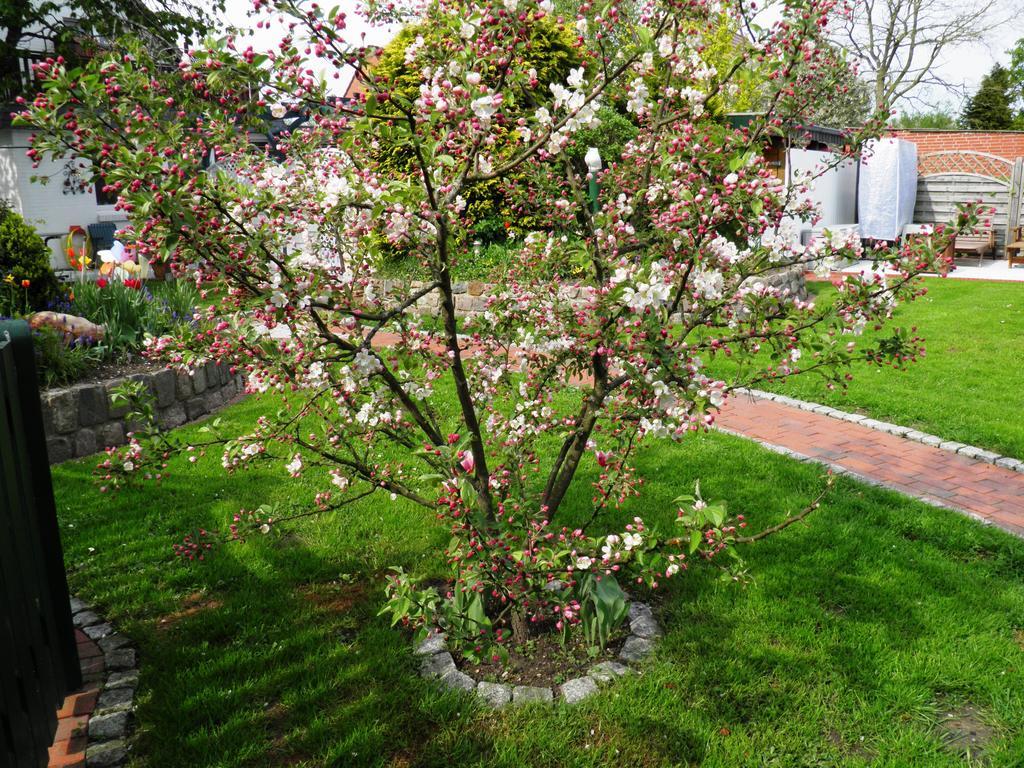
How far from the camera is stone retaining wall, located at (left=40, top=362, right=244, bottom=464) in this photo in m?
5.56

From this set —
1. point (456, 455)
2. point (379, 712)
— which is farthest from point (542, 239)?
point (379, 712)

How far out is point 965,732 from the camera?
9.36 ft

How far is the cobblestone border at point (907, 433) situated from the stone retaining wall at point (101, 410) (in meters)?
4.43

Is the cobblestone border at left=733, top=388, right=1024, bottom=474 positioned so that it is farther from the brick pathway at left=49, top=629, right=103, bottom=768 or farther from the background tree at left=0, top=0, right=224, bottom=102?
the background tree at left=0, top=0, right=224, bottom=102

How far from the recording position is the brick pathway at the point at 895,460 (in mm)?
4738

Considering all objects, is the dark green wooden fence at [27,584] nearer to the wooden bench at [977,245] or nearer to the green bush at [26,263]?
the green bush at [26,263]

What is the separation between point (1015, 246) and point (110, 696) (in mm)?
15320

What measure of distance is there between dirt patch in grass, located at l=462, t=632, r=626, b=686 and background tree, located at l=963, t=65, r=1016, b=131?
106ft

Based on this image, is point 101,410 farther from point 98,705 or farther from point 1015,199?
point 1015,199

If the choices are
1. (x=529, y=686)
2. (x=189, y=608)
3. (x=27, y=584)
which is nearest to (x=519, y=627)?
(x=529, y=686)

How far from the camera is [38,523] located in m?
2.86

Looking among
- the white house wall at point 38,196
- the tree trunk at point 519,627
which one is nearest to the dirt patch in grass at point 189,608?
the tree trunk at point 519,627

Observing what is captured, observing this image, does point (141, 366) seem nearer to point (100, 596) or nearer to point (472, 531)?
point (100, 596)

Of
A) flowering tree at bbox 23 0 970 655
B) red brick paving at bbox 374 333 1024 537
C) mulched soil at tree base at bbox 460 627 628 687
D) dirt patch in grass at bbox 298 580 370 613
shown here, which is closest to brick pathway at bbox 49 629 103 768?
flowering tree at bbox 23 0 970 655
